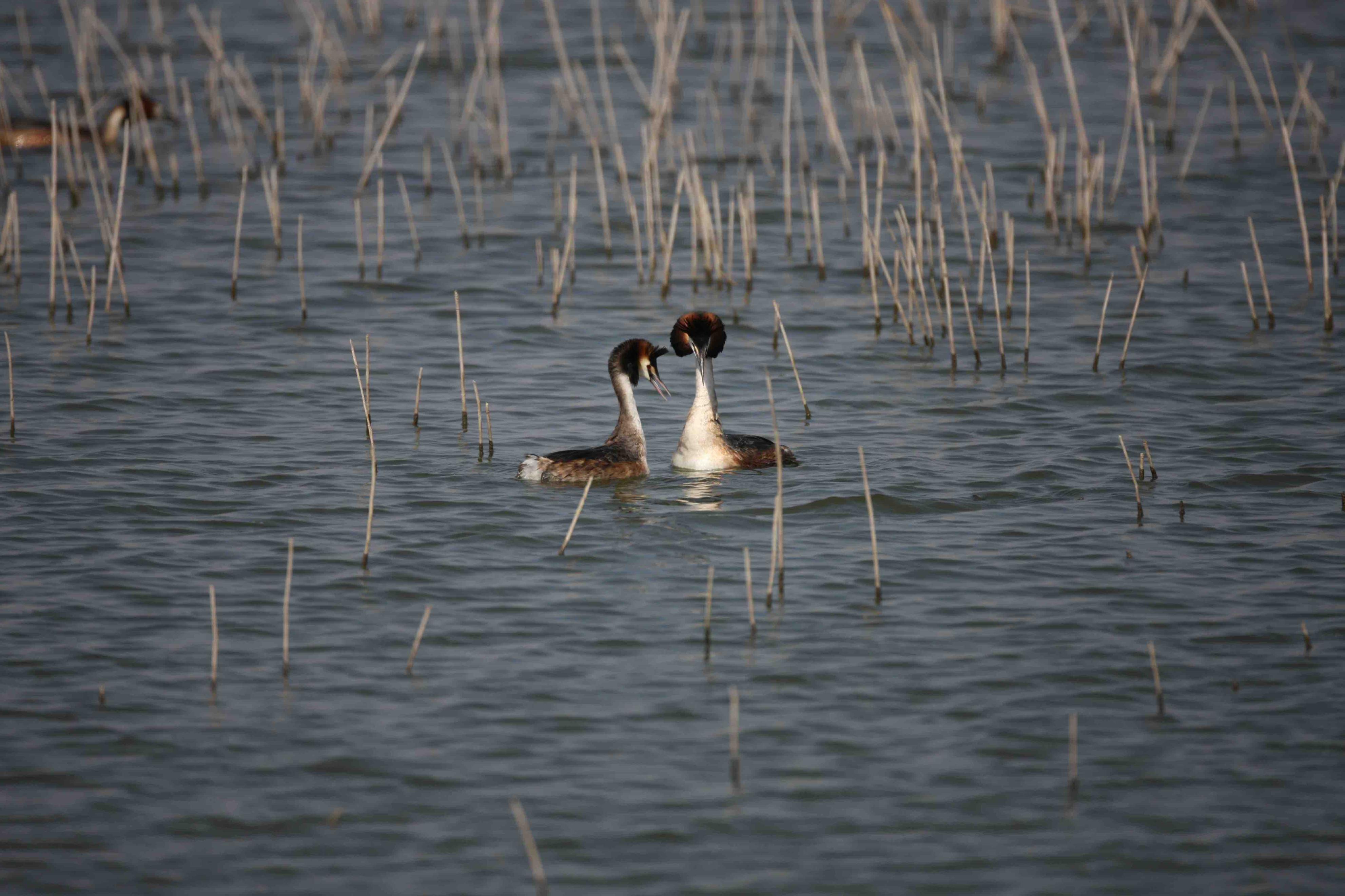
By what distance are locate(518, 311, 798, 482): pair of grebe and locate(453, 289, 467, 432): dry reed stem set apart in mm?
832

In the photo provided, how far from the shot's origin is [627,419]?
10.1 metres

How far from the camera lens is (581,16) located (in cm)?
2539

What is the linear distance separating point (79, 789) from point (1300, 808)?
4.66 meters

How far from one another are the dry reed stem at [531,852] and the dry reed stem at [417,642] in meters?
1.15

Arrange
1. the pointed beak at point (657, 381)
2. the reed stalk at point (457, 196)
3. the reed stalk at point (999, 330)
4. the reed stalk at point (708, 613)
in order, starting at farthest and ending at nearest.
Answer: the reed stalk at point (457, 196) < the reed stalk at point (999, 330) < the pointed beak at point (657, 381) < the reed stalk at point (708, 613)

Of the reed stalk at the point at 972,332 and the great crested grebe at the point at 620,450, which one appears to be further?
the reed stalk at the point at 972,332

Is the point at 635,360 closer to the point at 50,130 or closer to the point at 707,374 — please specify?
the point at 707,374

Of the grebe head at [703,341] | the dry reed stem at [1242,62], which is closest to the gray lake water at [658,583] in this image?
the grebe head at [703,341]

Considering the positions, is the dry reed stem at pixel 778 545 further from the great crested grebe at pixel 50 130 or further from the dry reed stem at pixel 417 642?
the great crested grebe at pixel 50 130

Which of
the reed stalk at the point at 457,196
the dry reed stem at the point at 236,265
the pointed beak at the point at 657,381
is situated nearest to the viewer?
the pointed beak at the point at 657,381

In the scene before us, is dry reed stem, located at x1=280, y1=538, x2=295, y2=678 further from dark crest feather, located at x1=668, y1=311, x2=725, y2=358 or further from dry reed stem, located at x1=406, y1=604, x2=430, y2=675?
dark crest feather, located at x1=668, y1=311, x2=725, y2=358

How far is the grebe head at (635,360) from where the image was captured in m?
10.2

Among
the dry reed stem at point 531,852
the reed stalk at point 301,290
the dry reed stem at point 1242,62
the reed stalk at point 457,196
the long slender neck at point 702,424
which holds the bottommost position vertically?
the dry reed stem at point 531,852

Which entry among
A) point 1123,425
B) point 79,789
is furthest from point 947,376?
Answer: point 79,789
